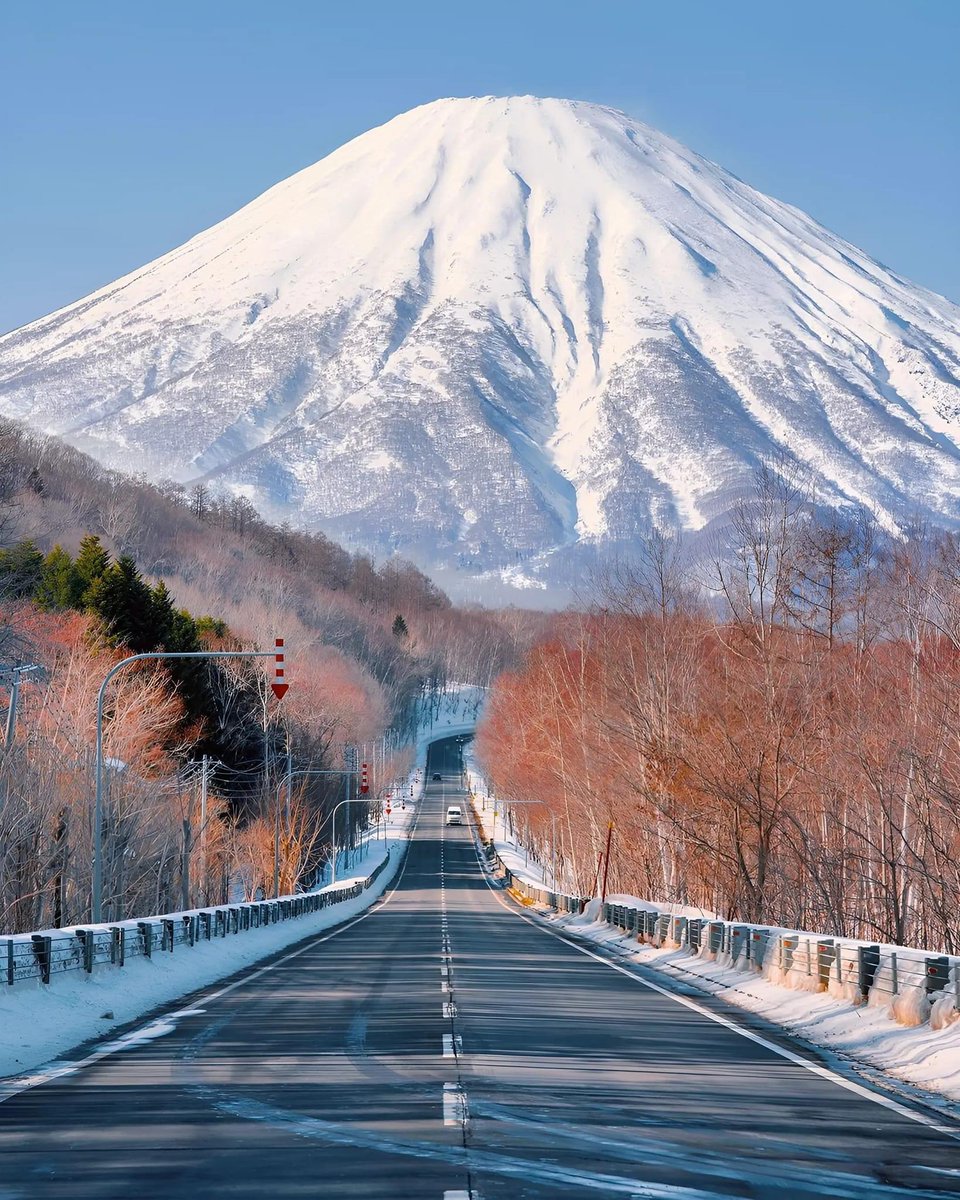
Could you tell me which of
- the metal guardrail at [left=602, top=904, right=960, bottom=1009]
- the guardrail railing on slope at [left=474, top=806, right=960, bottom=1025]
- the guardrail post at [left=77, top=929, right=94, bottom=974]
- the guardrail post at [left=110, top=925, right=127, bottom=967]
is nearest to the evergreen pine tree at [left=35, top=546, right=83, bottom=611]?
the guardrail railing on slope at [left=474, top=806, right=960, bottom=1025]

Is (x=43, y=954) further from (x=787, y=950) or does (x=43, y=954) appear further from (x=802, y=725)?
(x=802, y=725)

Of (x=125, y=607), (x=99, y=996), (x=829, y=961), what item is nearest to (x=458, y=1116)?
(x=829, y=961)

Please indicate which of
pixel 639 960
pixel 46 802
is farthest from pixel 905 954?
pixel 46 802

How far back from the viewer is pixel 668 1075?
539 inches

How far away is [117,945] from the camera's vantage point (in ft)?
81.9

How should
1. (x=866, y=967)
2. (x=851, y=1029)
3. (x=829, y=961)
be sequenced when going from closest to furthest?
1. (x=851, y=1029)
2. (x=866, y=967)
3. (x=829, y=961)

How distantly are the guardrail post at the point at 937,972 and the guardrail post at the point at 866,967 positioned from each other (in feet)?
6.50

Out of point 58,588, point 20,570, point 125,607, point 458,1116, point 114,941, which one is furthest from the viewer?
point 58,588

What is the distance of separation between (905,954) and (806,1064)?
2774 millimetres

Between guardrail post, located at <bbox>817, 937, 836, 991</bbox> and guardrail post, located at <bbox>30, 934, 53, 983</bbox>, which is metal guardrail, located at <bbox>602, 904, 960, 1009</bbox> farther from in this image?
guardrail post, located at <bbox>30, 934, 53, 983</bbox>

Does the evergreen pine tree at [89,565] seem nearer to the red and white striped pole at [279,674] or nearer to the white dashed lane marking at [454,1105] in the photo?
the red and white striped pole at [279,674]

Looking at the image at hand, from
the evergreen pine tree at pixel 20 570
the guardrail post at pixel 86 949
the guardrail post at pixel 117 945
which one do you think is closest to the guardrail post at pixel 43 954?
the guardrail post at pixel 86 949

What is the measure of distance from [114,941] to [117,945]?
0.38 ft

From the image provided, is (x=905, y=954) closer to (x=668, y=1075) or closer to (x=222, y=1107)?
(x=668, y=1075)
